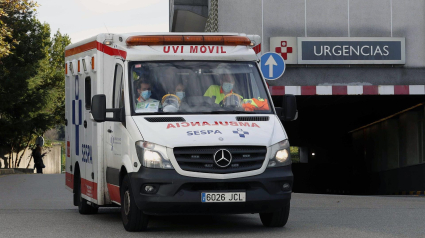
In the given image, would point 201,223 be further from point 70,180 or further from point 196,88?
point 70,180

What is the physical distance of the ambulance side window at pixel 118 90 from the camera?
9.98m

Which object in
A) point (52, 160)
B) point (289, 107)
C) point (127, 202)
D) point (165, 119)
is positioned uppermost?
point (289, 107)

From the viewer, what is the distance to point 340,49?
2059cm

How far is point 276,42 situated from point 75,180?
9296 mm

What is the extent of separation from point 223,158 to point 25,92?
33.1 meters

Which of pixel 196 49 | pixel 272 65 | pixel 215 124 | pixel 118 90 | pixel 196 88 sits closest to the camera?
pixel 215 124

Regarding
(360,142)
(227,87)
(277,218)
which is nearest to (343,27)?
(227,87)

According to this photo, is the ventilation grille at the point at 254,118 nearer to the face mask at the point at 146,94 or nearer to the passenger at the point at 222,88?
the passenger at the point at 222,88

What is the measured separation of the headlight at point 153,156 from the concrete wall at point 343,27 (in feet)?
39.4

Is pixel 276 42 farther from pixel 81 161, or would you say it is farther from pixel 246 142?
pixel 246 142

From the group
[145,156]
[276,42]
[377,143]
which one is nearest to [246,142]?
[145,156]

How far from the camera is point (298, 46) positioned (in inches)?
806

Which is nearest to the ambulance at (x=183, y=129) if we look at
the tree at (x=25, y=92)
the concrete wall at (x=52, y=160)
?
the tree at (x=25, y=92)

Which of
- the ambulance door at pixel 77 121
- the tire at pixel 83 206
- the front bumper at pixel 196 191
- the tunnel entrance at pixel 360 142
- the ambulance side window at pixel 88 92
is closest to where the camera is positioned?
the front bumper at pixel 196 191
